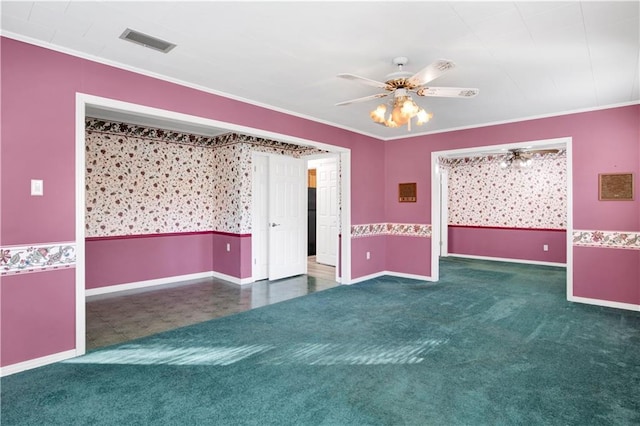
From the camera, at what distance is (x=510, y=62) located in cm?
315

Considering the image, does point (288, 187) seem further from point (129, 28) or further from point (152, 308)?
point (129, 28)

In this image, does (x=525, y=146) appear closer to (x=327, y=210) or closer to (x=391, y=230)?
(x=391, y=230)

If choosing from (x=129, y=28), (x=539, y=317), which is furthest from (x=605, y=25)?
(x=129, y=28)

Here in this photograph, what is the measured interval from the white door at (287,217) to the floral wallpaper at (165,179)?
1.19 ft

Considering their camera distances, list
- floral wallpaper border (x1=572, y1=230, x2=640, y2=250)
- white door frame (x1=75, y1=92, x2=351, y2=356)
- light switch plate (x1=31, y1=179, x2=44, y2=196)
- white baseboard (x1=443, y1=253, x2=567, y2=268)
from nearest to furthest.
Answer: light switch plate (x1=31, y1=179, x2=44, y2=196) < white door frame (x1=75, y1=92, x2=351, y2=356) < floral wallpaper border (x1=572, y1=230, x2=640, y2=250) < white baseboard (x1=443, y1=253, x2=567, y2=268)

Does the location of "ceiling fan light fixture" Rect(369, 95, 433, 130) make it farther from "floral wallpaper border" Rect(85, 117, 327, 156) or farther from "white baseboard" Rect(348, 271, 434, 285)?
"white baseboard" Rect(348, 271, 434, 285)

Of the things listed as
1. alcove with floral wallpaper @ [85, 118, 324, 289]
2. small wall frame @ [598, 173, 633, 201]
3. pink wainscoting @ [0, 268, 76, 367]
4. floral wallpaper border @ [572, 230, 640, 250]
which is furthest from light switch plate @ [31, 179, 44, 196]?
small wall frame @ [598, 173, 633, 201]

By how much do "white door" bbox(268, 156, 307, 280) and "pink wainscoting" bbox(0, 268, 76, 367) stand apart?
3.33 metres

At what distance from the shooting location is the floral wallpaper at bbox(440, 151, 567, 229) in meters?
7.38

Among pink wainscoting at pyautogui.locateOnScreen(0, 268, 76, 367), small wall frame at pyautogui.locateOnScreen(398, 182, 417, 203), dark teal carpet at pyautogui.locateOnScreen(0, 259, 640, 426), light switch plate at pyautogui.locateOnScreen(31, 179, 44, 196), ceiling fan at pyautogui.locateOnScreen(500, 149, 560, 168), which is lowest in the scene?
dark teal carpet at pyautogui.locateOnScreen(0, 259, 640, 426)

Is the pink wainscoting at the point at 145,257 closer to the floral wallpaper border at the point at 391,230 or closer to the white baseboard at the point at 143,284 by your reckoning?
the white baseboard at the point at 143,284

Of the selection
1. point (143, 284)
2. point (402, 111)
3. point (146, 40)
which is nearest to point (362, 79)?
point (402, 111)

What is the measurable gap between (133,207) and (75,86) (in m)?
2.78

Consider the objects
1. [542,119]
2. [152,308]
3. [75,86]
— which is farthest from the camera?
[542,119]
